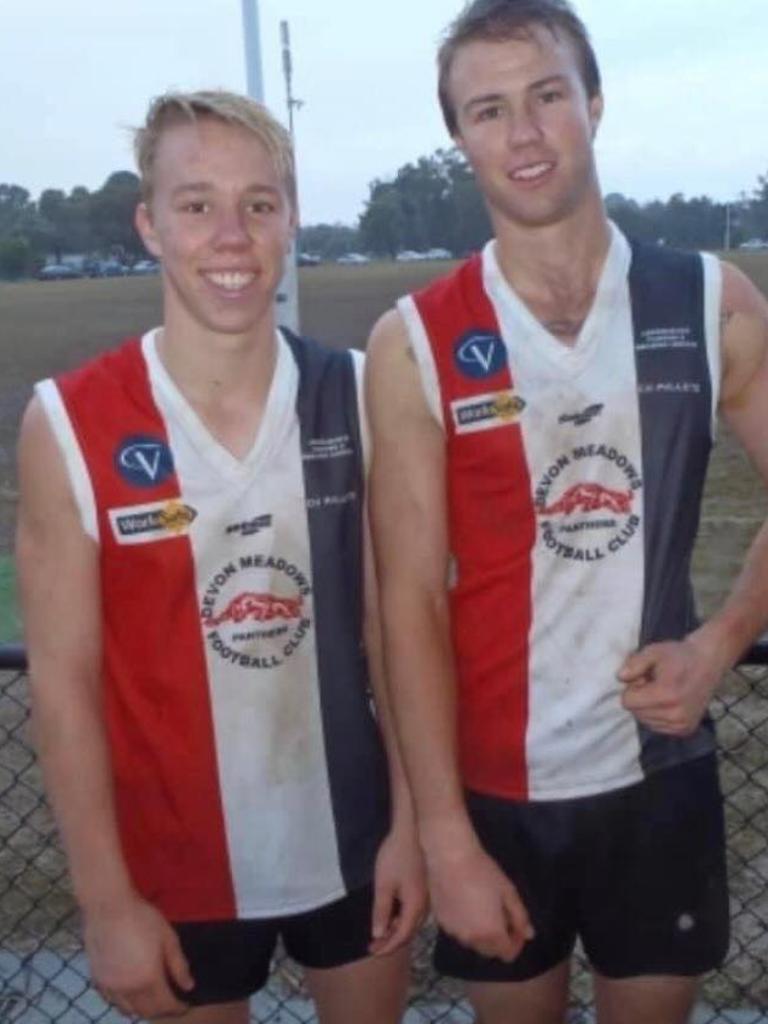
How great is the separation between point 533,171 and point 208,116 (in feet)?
1.67

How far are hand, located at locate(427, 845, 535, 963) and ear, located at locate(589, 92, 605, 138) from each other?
46.8 inches

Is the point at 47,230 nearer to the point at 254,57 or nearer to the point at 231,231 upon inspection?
the point at 254,57

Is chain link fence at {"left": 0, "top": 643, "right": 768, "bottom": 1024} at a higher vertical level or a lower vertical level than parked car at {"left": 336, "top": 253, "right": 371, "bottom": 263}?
higher

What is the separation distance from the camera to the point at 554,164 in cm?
242

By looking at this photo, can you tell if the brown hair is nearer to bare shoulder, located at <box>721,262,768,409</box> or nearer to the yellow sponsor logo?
bare shoulder, located at <box>721,262,768,409</box>

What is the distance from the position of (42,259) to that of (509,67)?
8555 centimetres

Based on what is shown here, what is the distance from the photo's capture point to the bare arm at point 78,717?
2320 mm

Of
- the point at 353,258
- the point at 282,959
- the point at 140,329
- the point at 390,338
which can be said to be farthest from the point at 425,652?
the point at 353,258

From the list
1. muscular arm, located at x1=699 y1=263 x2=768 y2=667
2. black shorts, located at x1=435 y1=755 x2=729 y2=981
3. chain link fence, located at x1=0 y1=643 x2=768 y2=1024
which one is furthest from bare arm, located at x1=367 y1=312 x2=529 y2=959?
chain link fence, located at x1=0 y1=643 x2=768 y2=1024

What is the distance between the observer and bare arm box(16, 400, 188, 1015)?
232 cm

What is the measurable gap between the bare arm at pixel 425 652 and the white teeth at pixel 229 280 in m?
0.26

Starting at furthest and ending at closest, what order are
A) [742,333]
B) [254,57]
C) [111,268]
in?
[111,268], [254,57], [742,333]

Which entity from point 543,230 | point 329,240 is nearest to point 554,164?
→ point 543,230

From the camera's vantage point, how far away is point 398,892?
2.49m
